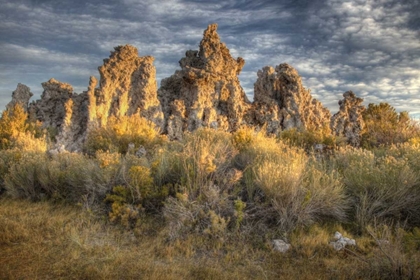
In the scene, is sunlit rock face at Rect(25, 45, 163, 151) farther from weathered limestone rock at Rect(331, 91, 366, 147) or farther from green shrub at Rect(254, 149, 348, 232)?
green shrub at Rect(254, 149, 348, 232)

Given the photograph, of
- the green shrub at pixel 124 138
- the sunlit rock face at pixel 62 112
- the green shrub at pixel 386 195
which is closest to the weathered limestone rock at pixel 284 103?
the green shrub at pixel 124 138

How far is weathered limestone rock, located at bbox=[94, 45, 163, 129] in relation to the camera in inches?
653

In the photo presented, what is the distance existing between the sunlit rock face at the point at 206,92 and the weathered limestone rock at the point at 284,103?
3.75 ft

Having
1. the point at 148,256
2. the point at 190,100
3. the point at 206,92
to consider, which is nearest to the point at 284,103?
the point at 206,92

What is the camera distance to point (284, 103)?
19.2 m

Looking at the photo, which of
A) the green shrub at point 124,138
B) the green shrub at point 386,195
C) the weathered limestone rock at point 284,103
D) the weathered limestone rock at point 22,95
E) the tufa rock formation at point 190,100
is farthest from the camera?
the weathered limestone rock at point 284,103

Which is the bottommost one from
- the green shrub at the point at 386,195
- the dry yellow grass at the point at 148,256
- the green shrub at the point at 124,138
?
the dry yellow grass at the point at 148,256

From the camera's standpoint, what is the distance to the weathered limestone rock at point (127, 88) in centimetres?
1659

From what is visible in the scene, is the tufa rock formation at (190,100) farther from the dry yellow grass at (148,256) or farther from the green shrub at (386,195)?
the dry yellow grass at (148,256)

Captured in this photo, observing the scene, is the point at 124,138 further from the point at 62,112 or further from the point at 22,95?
the point at 22,95

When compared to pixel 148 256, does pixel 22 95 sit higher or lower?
higher

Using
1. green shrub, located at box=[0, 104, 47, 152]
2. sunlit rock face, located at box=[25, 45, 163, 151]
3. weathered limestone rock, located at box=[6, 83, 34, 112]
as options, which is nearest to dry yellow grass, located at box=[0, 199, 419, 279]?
green shrub, located at box=[0, 104, 47, 152]

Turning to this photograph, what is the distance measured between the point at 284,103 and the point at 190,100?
242 inches

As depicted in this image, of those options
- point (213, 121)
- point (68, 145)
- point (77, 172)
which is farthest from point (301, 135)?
point (68, 145)
